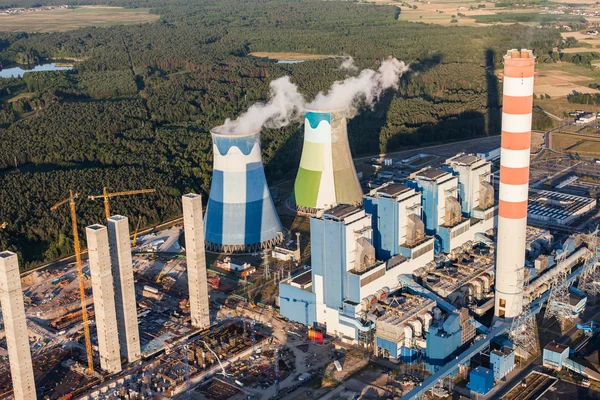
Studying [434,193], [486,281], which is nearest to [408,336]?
[486,281]

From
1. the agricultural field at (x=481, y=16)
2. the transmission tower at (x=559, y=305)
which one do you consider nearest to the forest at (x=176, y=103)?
the agricultural field at (x=481, y=16)

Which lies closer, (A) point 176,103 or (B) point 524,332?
(B) point 524,332

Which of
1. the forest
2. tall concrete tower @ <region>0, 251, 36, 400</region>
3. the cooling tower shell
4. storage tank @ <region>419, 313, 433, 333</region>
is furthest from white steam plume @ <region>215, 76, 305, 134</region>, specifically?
tall concrete tower @ <region>0, 251, 36, 400</region>

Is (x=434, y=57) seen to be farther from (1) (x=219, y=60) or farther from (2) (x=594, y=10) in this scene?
(2) (x=594, y=10)

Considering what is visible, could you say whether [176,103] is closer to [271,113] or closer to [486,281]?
[271,113]

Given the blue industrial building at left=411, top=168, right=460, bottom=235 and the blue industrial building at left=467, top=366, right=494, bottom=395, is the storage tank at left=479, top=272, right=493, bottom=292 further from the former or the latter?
the blue industrial building at left=467, top=366, right=494, bottom=395

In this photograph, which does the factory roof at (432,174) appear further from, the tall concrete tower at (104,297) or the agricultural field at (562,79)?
the agricultural field at (562,79)

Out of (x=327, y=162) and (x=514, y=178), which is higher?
(x=514, y=178)
